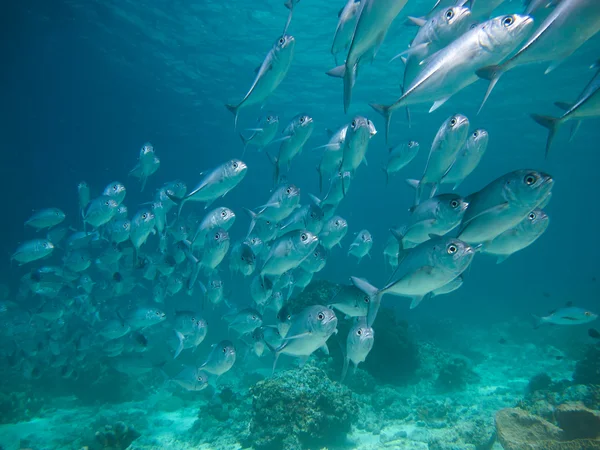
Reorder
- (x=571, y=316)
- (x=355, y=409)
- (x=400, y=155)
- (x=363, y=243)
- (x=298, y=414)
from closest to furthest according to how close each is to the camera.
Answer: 1. (x=400, y=155)
2. (x=298, y=414)
3. (x=355, y=409)
4. (x=363, y=243)
5. (x=571, y=316)

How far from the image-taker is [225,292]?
9.59 metres

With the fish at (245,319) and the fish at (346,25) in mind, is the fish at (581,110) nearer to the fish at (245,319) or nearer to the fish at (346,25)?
the fish at (346,25)

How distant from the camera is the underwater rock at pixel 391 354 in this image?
34.6 feet

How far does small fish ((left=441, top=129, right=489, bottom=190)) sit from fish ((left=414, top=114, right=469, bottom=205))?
3.5 inches

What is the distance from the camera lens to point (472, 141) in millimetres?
4133

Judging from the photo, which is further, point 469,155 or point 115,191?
point 115,191

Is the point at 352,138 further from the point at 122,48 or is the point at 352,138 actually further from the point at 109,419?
the point at 122,48

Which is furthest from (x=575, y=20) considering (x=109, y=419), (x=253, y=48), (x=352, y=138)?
(x=253, y=48)

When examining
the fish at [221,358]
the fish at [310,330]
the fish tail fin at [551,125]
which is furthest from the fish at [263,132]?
the fish tail fin at [551,125]

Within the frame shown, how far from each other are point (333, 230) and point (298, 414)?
3928mm

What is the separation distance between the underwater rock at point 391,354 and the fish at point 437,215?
6.93 metres

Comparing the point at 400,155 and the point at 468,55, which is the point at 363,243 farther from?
the point at 468,55

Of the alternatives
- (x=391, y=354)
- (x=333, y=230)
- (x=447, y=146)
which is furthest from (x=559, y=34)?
(x=391, y=354)

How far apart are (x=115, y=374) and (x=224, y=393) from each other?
6199mm
